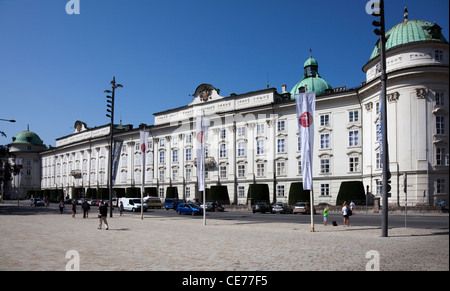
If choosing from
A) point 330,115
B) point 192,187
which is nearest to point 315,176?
point 330,115

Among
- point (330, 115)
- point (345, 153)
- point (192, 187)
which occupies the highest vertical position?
point (330, 115)

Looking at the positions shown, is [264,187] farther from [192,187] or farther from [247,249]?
[247,249]

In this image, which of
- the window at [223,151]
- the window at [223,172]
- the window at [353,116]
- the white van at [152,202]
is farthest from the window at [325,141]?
the white van at [152,202]

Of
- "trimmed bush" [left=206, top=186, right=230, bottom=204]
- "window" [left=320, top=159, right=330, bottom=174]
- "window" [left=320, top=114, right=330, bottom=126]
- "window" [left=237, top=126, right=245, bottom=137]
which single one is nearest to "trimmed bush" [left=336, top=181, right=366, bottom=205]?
"window" [left=320, top=159, right=330, bottom=174]

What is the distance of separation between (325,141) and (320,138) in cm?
97

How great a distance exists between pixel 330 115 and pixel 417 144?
47.7 ft

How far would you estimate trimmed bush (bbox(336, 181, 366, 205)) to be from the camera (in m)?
48.4

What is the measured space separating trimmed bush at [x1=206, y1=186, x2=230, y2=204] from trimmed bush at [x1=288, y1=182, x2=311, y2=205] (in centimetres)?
1282

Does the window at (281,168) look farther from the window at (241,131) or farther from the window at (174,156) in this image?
the window at (174,156)

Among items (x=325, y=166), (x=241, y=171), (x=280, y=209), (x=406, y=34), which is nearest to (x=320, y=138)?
(x=325, y=166)

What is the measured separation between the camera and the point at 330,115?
56.5m

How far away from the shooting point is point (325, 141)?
56750 mm
